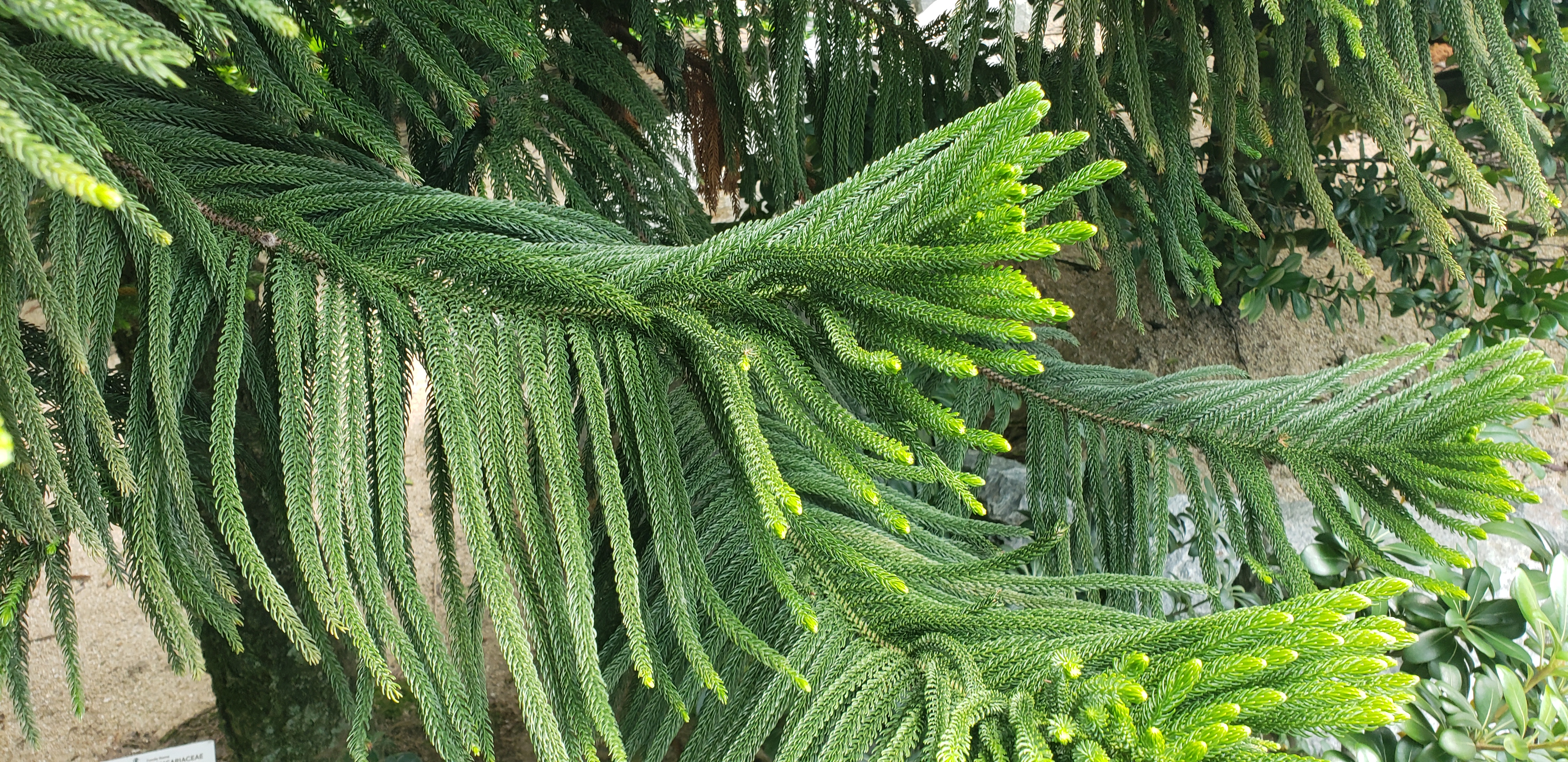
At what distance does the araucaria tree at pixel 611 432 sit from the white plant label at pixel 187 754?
917 millimetres

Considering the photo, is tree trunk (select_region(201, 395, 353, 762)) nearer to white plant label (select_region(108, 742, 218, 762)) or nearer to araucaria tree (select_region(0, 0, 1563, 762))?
white plant label (select_region(108, 742, 218, 762))

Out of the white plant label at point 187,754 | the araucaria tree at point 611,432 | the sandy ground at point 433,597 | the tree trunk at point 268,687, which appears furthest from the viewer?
the sandy ground at point 433,597

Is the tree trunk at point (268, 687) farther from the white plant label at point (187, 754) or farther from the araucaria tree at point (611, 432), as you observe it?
the araucaria tree at point (611, 432)

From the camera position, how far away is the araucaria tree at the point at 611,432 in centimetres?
54

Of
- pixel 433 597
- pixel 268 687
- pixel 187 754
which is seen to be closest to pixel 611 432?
pixel 268 687

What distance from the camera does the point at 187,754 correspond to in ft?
5.27

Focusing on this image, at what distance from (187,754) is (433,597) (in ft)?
3.50

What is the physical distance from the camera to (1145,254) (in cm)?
123

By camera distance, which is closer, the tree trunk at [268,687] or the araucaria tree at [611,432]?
the araucaria tree at [611,432]

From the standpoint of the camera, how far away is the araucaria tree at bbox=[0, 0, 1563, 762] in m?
0.54

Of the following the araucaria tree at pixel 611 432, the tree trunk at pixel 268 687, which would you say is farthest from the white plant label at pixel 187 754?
the araucaria tree at pixel 611 432

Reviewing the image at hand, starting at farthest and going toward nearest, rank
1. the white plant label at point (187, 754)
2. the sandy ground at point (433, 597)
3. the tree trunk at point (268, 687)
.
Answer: the sandy ground at point (433, 597)
the white plant label at point (187, 754)
the tree trunk at point (268, 687)

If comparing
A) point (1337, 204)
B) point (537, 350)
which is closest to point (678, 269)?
point (537, 350)

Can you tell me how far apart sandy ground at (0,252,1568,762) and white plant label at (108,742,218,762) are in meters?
0.60
